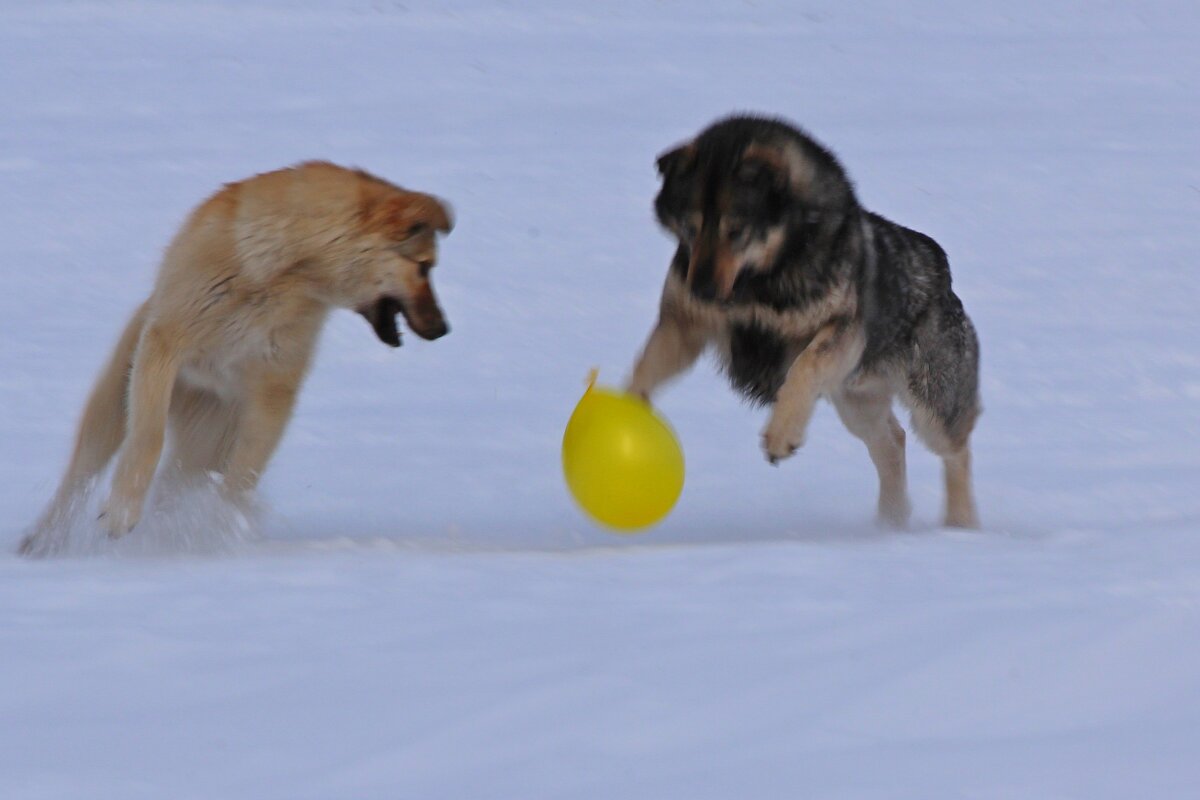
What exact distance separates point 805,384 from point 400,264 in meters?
1.36

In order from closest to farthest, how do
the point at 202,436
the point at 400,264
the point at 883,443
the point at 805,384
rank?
the point at 400,264 < the point at 805,384 < the point at 202,436 < the point at 883,443

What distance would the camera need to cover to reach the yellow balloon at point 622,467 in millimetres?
4898

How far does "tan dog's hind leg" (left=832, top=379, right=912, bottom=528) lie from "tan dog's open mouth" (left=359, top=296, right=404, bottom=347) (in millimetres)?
1979

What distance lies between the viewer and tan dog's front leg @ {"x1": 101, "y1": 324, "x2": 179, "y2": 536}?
4930 mm

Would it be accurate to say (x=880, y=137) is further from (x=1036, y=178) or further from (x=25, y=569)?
(x=25, y=569)

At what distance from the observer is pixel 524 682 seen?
324 centimetres

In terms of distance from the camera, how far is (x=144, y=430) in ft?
16.2

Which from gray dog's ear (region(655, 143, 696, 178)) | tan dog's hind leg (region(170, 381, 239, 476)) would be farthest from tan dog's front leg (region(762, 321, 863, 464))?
tan dog's hind leg (region(170, 381, 239, 476))

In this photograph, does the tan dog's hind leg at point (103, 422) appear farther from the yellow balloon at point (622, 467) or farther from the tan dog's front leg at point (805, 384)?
the tan dog's front leg at point (805, 384)

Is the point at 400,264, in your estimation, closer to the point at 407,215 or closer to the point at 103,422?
the point at 407,215

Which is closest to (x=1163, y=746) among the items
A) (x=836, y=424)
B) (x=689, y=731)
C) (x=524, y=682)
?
(x=689, y=731)

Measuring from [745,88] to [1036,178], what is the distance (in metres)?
2.86

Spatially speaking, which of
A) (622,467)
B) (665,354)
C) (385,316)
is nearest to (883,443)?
(665,354)

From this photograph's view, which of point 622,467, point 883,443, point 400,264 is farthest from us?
point 883,443
